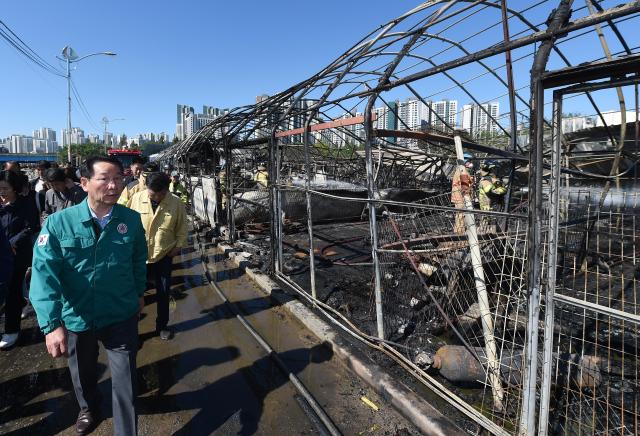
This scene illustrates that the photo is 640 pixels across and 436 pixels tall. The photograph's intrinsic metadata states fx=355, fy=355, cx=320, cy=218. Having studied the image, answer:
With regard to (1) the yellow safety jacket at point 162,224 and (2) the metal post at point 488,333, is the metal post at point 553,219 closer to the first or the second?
(2) the metal post at point 488,333

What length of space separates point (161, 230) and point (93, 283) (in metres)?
1.84

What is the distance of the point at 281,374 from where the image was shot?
142 inches

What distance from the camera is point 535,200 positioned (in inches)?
83.5

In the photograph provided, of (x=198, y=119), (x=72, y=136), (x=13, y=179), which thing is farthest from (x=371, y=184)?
(x=72, y=136)

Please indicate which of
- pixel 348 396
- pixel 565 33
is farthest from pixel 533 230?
pixel 348 396

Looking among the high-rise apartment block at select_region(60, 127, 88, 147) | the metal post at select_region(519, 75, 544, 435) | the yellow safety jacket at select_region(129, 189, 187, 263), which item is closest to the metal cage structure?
the metal post at select_region(519, 75, 544, 435)

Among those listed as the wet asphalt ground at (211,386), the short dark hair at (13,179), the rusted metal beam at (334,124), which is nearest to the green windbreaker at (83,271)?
the wet asphalt ground at (211,386)

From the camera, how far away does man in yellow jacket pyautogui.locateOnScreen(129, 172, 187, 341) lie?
417 cm

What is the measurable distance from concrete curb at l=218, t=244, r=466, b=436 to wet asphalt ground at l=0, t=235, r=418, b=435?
0.08 m

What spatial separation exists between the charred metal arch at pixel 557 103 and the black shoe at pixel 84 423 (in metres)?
3.26

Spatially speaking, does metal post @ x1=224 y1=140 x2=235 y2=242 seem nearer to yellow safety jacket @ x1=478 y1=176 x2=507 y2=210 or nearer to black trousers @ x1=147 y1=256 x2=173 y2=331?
black trousers @ x1=147 y1=256 x2=173 y2=331

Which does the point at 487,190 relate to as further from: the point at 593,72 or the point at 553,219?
the point at 593,72

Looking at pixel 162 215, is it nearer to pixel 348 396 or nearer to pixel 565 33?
pixel 348 396

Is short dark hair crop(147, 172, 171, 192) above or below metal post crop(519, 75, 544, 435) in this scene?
above
